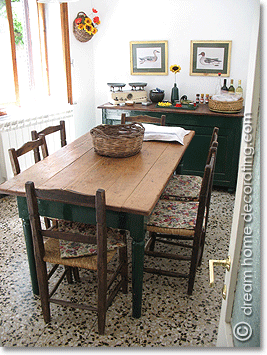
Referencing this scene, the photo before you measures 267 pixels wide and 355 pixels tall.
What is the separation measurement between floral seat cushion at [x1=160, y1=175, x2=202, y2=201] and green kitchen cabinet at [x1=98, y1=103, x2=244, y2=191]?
874 millimetres

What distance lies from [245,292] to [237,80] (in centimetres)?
376

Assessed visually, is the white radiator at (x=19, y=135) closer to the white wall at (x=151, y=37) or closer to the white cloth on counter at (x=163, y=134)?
the white wall at (x=151, y=37)

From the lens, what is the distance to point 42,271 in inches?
76.5

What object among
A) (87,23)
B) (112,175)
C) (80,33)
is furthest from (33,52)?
(112,175)

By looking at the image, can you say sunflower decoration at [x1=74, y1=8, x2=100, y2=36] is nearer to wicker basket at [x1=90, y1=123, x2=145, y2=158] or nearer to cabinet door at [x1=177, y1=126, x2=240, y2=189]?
cabinet door at [x1=177, y1=126, x2=240, y2=189]

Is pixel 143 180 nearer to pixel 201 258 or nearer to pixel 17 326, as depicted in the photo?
pixel 201 258

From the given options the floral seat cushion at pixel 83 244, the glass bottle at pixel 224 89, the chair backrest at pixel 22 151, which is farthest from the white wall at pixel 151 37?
the floral seat cushion at pixel 83 244

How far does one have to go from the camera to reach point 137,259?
1.94 meters

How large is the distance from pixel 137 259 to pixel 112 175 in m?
0.56

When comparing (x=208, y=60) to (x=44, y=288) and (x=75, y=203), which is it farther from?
(x=44, y=288)

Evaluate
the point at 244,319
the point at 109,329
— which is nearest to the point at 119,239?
the point at 109,329

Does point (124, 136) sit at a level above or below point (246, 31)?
below

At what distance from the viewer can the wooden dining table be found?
1861mm

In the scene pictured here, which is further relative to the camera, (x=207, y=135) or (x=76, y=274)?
(x=207, y=135)
